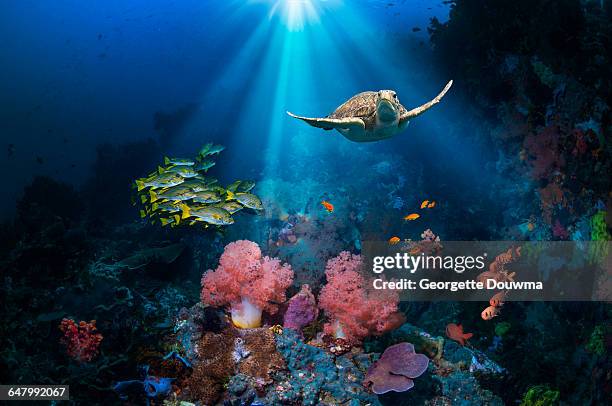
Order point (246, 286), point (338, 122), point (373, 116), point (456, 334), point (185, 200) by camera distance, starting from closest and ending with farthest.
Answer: point (338, 122) → point (373, 116) → point (246, 286) → point (185, 200) → point (456, 334)

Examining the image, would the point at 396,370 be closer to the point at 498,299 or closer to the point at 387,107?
the point at 387,107

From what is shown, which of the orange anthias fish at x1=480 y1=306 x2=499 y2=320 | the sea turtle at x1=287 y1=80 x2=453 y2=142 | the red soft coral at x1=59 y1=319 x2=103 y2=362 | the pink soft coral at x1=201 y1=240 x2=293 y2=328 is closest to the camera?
the sea turtle at x1=287 y1=80 x2=453 y2=142

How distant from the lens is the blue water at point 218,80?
1577 centimetres

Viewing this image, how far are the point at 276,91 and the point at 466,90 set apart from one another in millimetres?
24205

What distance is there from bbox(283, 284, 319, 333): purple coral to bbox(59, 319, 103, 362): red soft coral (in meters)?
2.48

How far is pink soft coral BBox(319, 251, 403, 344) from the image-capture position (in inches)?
171

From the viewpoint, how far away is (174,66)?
143ft

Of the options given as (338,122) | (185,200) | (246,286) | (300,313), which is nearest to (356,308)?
(300,313)

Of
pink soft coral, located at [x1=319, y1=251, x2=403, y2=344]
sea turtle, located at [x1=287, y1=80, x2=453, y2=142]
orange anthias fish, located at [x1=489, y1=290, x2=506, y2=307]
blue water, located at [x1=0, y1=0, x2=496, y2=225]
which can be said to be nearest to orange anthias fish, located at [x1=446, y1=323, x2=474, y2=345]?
orange anthias fish, located at [x1=489, y1=290, x2=506, y2=307]

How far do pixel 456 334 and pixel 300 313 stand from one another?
3929mm

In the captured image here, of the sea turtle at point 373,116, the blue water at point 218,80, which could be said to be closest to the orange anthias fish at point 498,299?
the blue water at point 218,80

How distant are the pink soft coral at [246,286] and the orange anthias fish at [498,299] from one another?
478 cm

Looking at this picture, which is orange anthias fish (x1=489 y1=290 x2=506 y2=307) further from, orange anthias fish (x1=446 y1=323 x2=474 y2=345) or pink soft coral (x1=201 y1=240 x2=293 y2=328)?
pink soft coral (x1=201 y1=240 x2=293 y2=328)

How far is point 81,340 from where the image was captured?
162 inches
